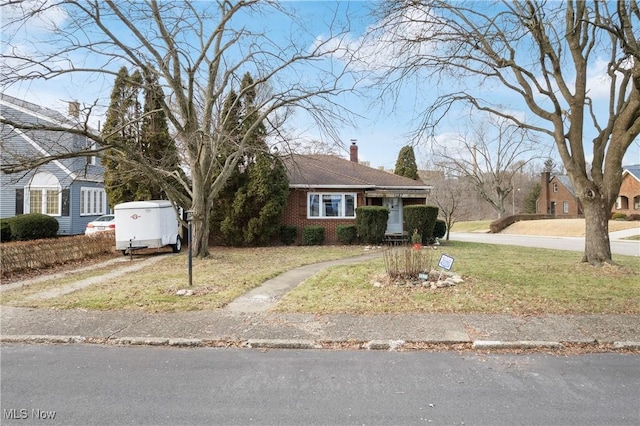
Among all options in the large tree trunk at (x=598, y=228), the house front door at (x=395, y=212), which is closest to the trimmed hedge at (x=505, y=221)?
the house front door at (x=395, y=212)

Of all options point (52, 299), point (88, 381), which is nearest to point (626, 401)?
point (88, 381)

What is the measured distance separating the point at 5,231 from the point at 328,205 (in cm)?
1478

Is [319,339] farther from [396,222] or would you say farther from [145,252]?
[396,222]

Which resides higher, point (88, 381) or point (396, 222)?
point (396, 222)

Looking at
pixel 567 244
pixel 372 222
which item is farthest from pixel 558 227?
pixel 372 222

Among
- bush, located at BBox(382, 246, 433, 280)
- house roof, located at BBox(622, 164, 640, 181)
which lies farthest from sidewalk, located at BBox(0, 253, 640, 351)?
house roof, located at BBox(622, 164, 640, 181)

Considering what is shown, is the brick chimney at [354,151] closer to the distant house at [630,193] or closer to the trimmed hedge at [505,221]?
the trimmed hedge at [505,221]

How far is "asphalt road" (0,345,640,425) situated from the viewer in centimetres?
355

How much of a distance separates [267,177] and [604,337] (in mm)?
15277

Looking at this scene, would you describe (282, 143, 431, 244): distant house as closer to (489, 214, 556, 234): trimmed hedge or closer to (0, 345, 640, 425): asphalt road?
(0, 345, 640, 425): asphalt road

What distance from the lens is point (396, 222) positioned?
2216cm

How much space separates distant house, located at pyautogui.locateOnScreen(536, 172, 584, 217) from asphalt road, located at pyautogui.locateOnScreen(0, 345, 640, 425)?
56.9 m

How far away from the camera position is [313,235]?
2000 centimetres

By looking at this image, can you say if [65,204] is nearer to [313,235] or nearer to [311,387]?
[313,235]
